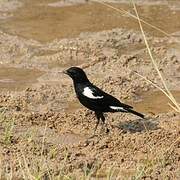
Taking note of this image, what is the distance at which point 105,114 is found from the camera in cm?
819

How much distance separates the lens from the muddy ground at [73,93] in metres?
6.58

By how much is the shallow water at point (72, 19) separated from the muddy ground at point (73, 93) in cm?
1

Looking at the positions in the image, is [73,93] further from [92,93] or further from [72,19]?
[72,19]

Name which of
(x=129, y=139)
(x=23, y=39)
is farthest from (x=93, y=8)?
(x=129, y=139)

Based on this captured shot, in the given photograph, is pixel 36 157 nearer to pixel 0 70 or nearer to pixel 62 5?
pixel 0 70

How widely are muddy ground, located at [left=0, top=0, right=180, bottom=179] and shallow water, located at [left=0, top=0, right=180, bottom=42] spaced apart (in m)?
0.01

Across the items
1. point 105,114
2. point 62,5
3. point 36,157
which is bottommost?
point 62,5

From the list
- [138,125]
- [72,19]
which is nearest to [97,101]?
[138,125]

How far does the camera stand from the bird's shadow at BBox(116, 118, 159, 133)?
7.69 metres

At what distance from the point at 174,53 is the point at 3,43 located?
2279 mm

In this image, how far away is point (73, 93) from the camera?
8781 mm

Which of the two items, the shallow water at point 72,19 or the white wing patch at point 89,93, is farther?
the shallow water at point 72,19

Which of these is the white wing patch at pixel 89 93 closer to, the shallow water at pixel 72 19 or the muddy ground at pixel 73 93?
the muddy ground at pixel 73 93

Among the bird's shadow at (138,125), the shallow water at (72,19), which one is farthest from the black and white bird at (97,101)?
the shallow water at (72,19)
